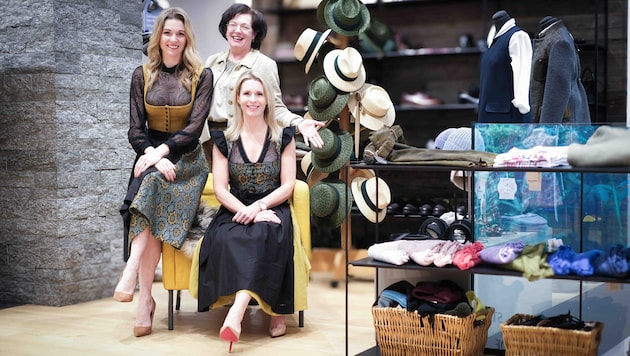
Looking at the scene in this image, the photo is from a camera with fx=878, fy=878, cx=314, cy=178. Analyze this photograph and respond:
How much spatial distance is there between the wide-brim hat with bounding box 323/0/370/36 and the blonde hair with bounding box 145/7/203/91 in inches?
49.9

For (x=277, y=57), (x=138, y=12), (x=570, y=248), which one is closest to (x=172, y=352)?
(x=570, y=248)

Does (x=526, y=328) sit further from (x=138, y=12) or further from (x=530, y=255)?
(x=138, y=12)

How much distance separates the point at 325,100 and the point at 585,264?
2.57 metres

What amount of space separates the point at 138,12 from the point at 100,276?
1678 mm

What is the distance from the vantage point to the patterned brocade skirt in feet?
14.1

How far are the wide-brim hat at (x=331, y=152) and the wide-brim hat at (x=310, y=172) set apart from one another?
0.52 ft

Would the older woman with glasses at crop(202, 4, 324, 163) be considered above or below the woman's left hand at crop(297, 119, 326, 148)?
above

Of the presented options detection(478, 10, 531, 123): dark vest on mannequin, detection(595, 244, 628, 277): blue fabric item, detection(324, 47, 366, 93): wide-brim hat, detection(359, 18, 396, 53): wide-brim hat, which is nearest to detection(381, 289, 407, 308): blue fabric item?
detection(595, 244, 628, 277): blue fabric item

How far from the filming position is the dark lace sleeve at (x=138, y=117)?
4.53 m

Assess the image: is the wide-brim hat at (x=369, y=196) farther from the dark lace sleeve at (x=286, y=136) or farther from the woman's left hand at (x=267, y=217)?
the woman's left hand at (x=267, y=217)

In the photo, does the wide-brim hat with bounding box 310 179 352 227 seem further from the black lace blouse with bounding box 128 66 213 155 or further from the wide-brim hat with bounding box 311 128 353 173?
the black lace blouse with bounding box 128 66 213 155

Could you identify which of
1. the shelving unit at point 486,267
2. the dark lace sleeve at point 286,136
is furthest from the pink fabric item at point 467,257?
the dark lace sleeve at point 286,136

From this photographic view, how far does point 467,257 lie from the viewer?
3459mm

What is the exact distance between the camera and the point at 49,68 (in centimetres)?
511
